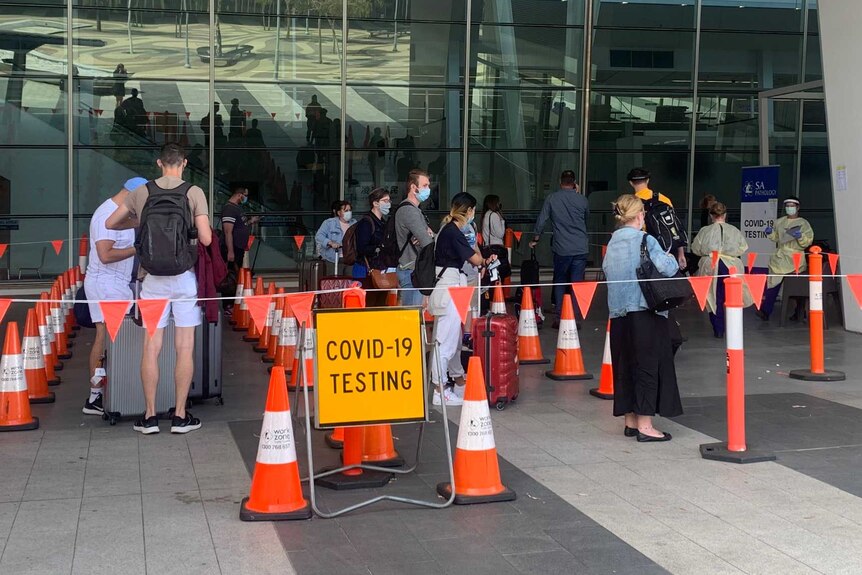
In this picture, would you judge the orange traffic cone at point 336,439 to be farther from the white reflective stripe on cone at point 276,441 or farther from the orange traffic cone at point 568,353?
the orange traffic cone at point 568,353

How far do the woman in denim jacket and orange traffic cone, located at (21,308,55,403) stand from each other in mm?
4927

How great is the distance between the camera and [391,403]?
6.17 m

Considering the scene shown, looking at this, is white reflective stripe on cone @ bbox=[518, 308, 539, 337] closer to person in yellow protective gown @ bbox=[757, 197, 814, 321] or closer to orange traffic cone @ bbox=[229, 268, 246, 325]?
person in yellow protective gown @ bbox=[757, 197, 814, 321]

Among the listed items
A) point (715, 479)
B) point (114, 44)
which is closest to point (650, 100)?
point (114, 44)

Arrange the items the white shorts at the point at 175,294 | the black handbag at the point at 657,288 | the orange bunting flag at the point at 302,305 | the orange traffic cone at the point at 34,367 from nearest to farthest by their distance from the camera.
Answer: the black handbag at the point at 657,288 < the white shorts at the point at 175,294 < the orange bunting flag at the point at 302,305 < the orange traffic cone at the point at 34,367

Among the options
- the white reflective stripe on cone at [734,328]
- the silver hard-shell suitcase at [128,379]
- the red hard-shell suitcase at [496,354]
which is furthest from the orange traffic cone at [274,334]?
the white reflective stripe on cone at [734,328]

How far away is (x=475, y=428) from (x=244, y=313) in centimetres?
827

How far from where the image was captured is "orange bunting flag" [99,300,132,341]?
26.1 feet

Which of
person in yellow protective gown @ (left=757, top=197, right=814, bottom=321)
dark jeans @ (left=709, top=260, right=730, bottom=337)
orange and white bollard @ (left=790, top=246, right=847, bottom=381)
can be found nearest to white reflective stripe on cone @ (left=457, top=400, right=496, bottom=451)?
orange and white bollard @ (left=790, top=246, right=847, bottom=381)

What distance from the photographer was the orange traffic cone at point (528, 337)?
37.5 ft

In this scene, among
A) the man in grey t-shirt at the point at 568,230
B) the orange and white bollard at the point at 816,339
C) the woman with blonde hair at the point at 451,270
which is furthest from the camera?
the man in grey t-shirt at the point at 568,230

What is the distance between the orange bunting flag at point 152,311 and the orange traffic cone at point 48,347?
300cm

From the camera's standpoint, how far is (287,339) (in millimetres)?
10617

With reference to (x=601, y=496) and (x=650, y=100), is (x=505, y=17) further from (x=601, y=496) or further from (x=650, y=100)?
(x=601, y=496)
